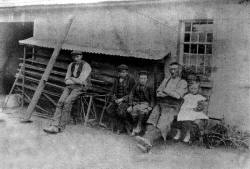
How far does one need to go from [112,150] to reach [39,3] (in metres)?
6.44

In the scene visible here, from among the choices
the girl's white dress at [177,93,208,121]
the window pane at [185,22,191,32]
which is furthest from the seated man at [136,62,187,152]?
the window pane at [185,22,191,32]

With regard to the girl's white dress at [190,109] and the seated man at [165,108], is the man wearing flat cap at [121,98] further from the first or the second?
the girl's white dress at [190,109]

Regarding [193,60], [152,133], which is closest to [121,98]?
[152,133]

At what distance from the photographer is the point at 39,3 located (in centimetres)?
994

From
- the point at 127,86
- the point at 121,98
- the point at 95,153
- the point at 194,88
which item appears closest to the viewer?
the point at 95,153

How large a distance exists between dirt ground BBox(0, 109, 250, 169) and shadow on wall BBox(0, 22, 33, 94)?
5143mm

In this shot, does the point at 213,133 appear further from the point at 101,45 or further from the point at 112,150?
the point at 101,45

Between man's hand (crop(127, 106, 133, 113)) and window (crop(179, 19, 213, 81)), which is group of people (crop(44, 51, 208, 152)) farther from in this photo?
window (crop(179, 19, 213, 81))

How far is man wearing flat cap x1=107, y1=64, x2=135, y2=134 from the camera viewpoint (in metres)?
6.87

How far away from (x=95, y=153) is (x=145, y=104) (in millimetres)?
1769

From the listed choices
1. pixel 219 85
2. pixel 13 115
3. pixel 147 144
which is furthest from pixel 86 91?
pixel 219 85

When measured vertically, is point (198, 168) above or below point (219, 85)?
below

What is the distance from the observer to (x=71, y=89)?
24.5 feet

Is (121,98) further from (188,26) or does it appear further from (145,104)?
(188,26)
